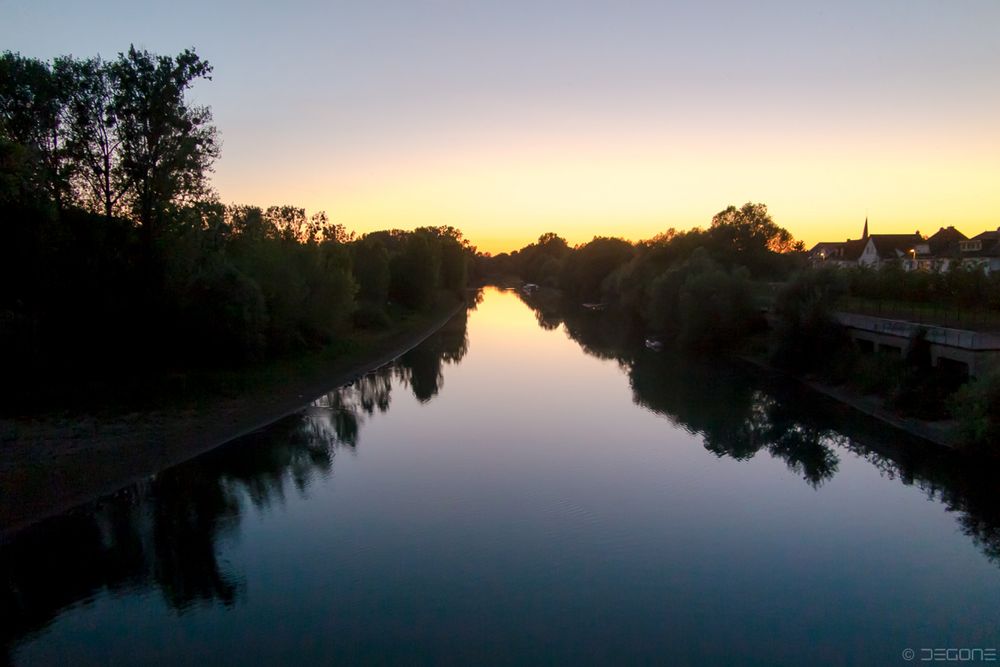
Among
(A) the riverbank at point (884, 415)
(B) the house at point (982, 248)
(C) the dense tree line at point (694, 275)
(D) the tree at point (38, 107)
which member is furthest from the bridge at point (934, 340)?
(D) the tree at point (38, 107)

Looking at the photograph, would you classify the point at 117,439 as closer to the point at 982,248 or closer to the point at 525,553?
the point at 525,553

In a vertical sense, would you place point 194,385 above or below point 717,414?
above

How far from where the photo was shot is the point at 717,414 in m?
25.1

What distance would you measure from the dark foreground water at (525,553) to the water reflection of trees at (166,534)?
5 cm

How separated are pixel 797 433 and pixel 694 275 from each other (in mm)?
23139

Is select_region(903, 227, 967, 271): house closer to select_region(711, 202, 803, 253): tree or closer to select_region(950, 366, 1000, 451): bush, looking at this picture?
select_region(711, 202, 803, 253): tree

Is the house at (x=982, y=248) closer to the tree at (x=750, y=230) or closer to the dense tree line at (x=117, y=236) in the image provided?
the tree at (x=750, y=230)

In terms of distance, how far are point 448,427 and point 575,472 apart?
6.50 m

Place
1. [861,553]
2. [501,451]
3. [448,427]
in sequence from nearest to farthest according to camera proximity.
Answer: [861,553], [501,451], [448,427]

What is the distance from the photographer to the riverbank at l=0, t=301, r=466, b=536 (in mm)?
15195

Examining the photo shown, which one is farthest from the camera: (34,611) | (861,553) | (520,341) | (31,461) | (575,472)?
(520,341)

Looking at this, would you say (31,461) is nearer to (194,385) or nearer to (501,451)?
(194,385)

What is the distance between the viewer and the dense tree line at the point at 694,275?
40750 millimetres

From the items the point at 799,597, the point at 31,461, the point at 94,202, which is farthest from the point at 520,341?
the point at 799,597
